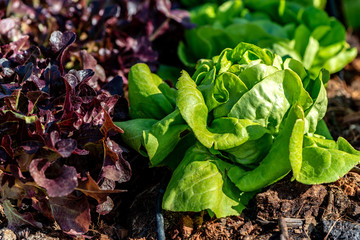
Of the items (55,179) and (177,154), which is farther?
(177,154)

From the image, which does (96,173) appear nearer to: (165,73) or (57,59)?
(57,59)

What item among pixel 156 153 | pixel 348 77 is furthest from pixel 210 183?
pixel 348 77

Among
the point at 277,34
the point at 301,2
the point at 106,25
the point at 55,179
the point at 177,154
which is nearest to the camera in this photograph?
the point at 55,179

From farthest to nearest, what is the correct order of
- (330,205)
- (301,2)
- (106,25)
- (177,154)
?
(301,2) < (106,25) < (177,154) < (330,205)

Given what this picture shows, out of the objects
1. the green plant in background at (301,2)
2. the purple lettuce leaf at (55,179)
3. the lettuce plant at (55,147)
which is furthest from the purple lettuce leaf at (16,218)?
the green plant in background at (301,2)

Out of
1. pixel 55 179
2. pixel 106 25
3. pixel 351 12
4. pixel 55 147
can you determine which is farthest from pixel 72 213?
pixel 351 12

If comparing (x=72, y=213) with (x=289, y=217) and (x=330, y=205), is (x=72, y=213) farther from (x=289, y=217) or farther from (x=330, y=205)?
(x=330, y=205)
